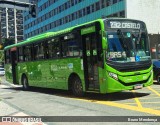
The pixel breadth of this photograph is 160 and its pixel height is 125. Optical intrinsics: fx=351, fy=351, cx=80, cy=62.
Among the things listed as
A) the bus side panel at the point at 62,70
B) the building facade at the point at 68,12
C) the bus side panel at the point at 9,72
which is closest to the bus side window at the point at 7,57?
the bus side panel at the point at 9,72

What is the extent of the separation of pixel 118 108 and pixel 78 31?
447 centimetres

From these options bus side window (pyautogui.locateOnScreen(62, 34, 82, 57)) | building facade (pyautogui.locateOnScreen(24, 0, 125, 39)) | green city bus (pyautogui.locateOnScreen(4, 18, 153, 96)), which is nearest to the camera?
green city bus (pyautogui.locateOnScreen(4, 18, 153, 96))

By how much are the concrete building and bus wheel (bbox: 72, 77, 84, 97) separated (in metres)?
34.1

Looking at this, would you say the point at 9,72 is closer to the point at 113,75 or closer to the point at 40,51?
the point at 40,51

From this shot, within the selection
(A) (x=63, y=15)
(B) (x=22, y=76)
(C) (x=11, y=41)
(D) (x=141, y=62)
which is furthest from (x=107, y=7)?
(C) (x=11, y=41)

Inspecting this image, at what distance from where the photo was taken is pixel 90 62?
1362 centimetres

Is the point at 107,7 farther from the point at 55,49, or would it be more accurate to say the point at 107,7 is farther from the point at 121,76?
the point at 121,76

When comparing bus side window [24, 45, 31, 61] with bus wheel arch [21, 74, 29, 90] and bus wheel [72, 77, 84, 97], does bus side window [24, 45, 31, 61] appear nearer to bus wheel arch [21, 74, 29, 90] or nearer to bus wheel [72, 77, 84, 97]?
bus wheel arch [21, 74, 29, 90]

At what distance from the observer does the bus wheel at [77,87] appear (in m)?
14.7

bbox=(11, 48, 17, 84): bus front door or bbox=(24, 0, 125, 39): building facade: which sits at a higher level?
bbox=(24, 0, 125, 39): building facade

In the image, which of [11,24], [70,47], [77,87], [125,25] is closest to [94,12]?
[70,47]

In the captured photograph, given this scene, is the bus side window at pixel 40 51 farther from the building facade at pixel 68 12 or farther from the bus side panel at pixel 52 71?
the building facade at pixel 68 12

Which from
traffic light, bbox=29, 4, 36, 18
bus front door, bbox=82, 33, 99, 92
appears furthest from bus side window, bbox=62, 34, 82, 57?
traffic light, bbox=29, 4, 36, 18

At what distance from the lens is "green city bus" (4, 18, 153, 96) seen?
41.6ft
